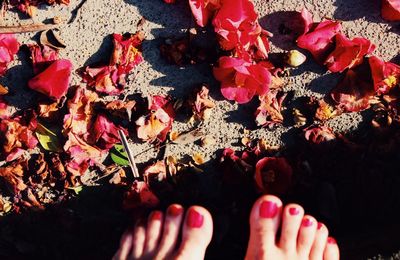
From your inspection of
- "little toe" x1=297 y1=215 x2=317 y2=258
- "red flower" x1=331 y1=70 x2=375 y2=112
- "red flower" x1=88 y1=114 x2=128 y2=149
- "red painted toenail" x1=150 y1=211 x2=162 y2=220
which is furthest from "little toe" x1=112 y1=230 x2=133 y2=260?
"red flower" x1=331 y1=70 x2=375 y2=112

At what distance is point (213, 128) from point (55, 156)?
0.64 meters

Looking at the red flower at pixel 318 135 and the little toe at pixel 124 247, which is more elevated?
the red flower at pixel 318 135

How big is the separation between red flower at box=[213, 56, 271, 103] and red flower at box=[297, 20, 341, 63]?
0.65 feet

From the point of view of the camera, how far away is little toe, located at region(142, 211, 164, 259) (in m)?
2.29

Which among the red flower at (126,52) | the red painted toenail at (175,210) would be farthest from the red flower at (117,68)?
the red painted toenail at (175,210)

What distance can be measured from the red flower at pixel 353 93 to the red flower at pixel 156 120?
26.0 inches

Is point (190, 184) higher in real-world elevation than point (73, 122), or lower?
lower

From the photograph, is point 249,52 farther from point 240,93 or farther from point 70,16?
point 70,16

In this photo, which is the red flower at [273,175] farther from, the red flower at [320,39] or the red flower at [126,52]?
the red flower at [126,52]

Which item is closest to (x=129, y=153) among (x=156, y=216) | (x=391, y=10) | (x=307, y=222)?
(x=156, y=216)

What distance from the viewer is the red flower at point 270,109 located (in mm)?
2258

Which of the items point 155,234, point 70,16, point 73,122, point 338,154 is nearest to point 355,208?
point 338,154

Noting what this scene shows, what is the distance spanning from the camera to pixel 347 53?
2180 millimetres

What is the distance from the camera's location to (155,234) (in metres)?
2.29
